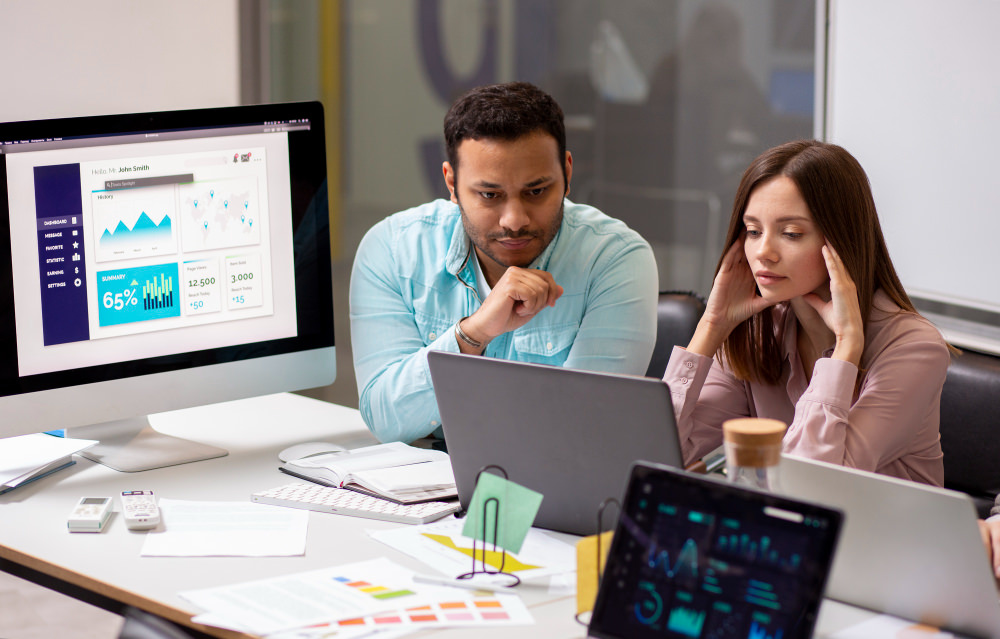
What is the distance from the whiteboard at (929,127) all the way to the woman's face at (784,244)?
84 cm

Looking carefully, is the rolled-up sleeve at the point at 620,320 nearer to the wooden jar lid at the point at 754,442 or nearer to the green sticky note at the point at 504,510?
the green sticky note at the point at 504,510

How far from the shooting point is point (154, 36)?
2.75 metres

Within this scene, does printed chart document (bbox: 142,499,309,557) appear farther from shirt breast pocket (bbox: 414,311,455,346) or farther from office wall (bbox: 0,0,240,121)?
office wall (bbox: 0,0,240,121)

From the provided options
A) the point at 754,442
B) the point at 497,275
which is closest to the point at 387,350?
the point at 497,275

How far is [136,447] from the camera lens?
1854 millimetres

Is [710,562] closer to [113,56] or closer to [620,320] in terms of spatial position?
[620,320]

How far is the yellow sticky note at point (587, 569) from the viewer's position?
1179 mm

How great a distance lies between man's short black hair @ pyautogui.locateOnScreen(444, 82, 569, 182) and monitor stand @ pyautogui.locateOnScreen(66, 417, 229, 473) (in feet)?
2.27

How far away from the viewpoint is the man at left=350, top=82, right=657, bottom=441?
73.3 inches

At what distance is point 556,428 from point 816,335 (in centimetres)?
61

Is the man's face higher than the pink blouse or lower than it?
higher

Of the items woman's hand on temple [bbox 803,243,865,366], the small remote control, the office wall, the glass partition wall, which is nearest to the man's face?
woman's hand on temple [bbox 803,243,865,366]

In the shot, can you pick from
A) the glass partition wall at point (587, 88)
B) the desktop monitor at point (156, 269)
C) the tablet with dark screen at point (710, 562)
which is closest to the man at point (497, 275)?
the desktop monitor at point (156, 269)

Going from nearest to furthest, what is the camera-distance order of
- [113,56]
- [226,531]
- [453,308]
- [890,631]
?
[890,631]
[226,531]
[453,308]
[113,56]
